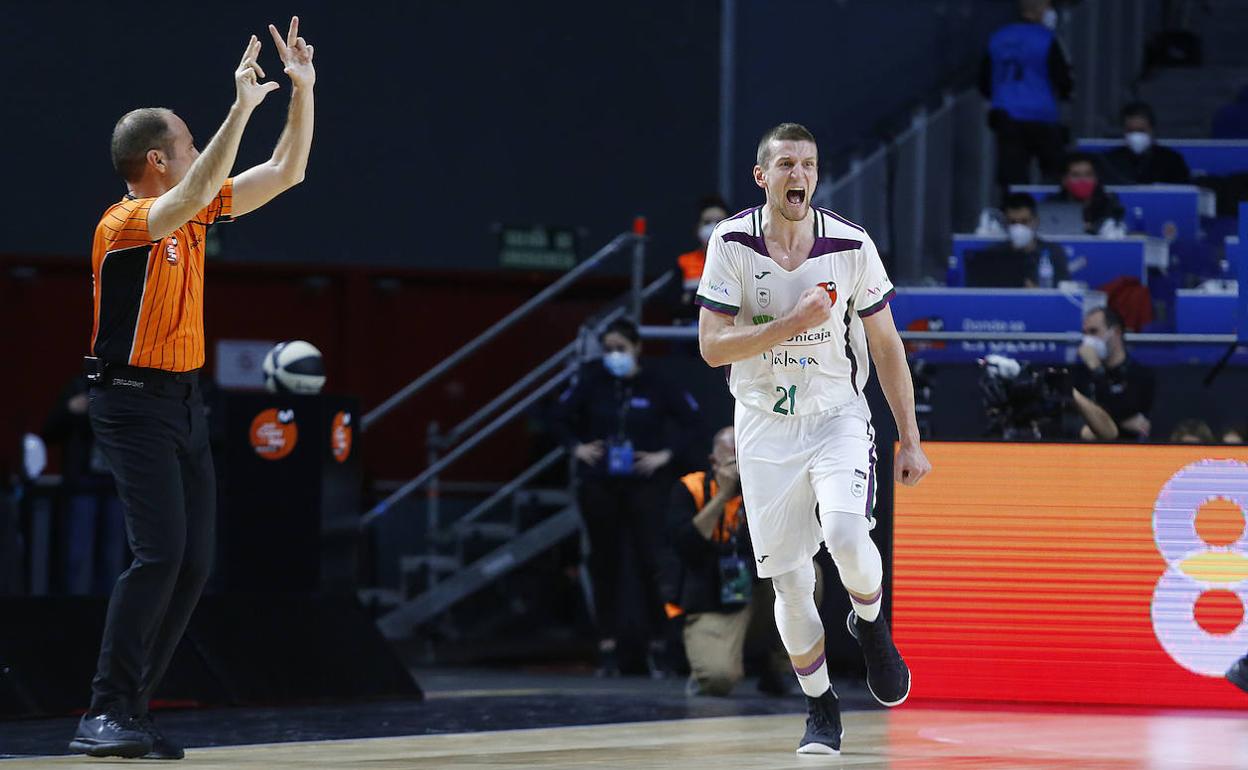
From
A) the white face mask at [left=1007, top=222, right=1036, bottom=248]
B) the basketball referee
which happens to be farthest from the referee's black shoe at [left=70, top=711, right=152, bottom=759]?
the white face mask at [left=1007, top=222, right=1036, bottom=248]

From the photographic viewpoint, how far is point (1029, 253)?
45.3 ft

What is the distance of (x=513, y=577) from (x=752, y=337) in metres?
10.3

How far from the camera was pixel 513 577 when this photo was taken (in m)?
16.8

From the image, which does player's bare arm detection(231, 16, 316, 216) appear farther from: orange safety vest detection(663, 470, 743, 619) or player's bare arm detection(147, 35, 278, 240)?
orange safety vest detection(663, 470, 743, 619)

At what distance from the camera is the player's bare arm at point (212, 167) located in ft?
21.1

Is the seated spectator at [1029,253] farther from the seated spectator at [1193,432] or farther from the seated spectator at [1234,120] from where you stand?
the seated spectator at [1234,120]

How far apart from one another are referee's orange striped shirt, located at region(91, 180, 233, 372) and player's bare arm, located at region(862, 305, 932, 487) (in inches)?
92.8

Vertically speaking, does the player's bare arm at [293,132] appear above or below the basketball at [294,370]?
above

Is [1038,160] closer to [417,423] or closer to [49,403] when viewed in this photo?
[417,423]

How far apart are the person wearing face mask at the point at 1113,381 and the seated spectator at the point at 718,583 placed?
191cm

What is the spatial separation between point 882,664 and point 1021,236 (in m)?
7.36

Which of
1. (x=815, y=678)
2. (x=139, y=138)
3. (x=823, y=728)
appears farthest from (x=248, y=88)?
(x=823, y=728)

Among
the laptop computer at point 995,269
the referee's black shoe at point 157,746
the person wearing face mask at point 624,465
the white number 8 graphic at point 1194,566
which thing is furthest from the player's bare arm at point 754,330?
the laptop computer at point 995,269

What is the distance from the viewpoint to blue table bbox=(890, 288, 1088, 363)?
41.9 ft
